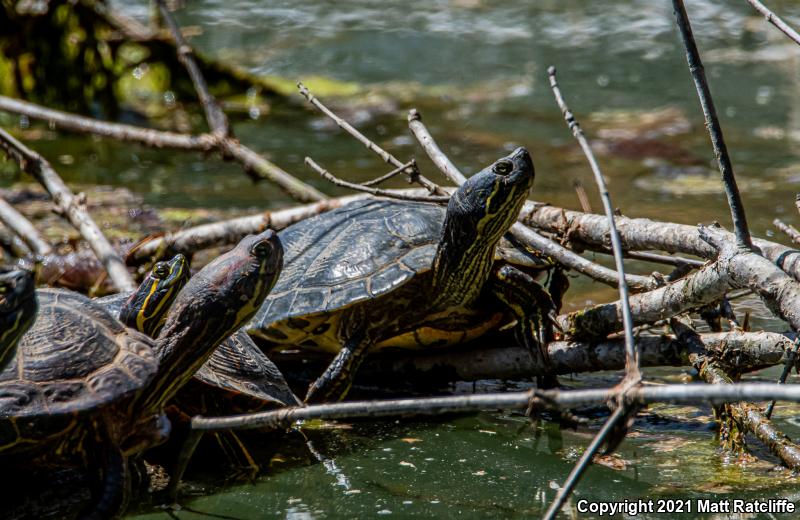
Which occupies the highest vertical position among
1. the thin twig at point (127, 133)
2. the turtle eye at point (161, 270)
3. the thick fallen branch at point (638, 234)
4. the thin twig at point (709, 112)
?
the thin twig at point (709, 112)

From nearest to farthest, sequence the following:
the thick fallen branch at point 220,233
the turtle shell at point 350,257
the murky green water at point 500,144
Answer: the murky green water at point 500,144
the turtle shell at point 350,257
the thick fallen branch at point 220,233

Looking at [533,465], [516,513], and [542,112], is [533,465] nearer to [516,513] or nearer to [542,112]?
[516,513]

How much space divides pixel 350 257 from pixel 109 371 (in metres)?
1.46

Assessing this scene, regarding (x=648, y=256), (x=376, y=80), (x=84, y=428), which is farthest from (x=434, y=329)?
(x=376, y=80)

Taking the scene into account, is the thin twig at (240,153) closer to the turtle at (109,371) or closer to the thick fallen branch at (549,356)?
the thick fallen branch at (549,356)

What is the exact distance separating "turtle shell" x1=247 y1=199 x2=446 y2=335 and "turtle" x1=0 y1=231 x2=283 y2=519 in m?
0.99

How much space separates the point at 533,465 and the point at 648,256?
1176 mm

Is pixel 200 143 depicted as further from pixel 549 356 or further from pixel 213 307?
pixel 213 307

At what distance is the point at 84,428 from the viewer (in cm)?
257

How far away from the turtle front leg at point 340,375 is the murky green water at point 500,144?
0.69 feet

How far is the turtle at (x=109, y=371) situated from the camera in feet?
8.04

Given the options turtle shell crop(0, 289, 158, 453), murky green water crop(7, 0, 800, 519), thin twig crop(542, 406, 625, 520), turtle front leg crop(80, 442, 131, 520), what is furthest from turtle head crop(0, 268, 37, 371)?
thin twig crop(542, 406, 625, 520)

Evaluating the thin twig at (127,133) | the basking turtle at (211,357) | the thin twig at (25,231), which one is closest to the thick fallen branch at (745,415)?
the basking turtle at (211,357)

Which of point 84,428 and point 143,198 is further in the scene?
point 143,198
